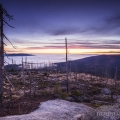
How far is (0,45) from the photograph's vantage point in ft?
73.2

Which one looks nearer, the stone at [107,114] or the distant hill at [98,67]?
the stone at [107,114]

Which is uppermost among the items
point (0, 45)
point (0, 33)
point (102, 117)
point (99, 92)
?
point (0, 33)

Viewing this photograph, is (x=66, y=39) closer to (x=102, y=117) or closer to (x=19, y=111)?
(x=19, y=111)

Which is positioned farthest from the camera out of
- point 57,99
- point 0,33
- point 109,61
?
point 109,61

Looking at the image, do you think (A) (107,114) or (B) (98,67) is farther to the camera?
(B) (98,67)

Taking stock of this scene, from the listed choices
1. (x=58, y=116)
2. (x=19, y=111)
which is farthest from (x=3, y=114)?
(x=58, y=116)

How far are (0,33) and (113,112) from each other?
683 inches

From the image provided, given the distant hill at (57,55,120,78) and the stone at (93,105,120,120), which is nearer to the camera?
the stone at (93,105,120,120)

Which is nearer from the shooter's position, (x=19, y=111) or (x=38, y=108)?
(x=19, y=111)

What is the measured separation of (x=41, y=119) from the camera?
679 inches

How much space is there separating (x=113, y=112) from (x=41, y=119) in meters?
7.64

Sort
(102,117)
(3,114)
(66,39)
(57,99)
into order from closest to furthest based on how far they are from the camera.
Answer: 1. (102,117)
2. (3,114)
3. (57,99)
4. (66,39)

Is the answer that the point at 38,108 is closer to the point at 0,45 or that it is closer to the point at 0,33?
the point at 0,45

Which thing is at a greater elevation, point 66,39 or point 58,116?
point 66,39
